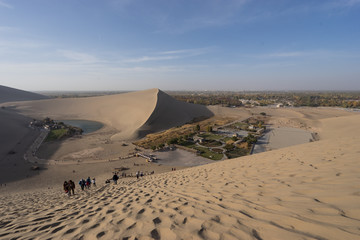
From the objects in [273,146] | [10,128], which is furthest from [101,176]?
[10,128]

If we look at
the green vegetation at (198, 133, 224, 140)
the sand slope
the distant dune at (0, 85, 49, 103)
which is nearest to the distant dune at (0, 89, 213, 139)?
the green vegetation at (198, 133, 224, 140)

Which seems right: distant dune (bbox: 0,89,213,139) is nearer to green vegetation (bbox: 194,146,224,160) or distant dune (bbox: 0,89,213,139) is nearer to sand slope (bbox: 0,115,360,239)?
green vegetation (bbox: 194,146,224,160)

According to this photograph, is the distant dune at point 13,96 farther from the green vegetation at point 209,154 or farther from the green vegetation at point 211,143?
the green vegetation at point 209,154

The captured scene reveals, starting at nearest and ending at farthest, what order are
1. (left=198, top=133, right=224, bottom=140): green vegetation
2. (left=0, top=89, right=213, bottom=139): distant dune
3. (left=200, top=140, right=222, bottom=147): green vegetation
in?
(left=200, top=140, right=222, bottom=147): green vegetation
(left=198, top=133, right=224, bottom=140): green vegetation
(left=0, top=89, right=213, bottom=139): distant dune

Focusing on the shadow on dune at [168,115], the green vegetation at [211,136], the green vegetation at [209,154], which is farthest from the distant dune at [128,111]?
the green vegetation at [209,154]

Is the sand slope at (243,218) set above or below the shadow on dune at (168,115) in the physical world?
above

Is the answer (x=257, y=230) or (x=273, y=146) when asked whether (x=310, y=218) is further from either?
(x=273, y=146)

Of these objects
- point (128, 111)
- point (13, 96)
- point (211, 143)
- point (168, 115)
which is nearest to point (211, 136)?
point (211, 143)
